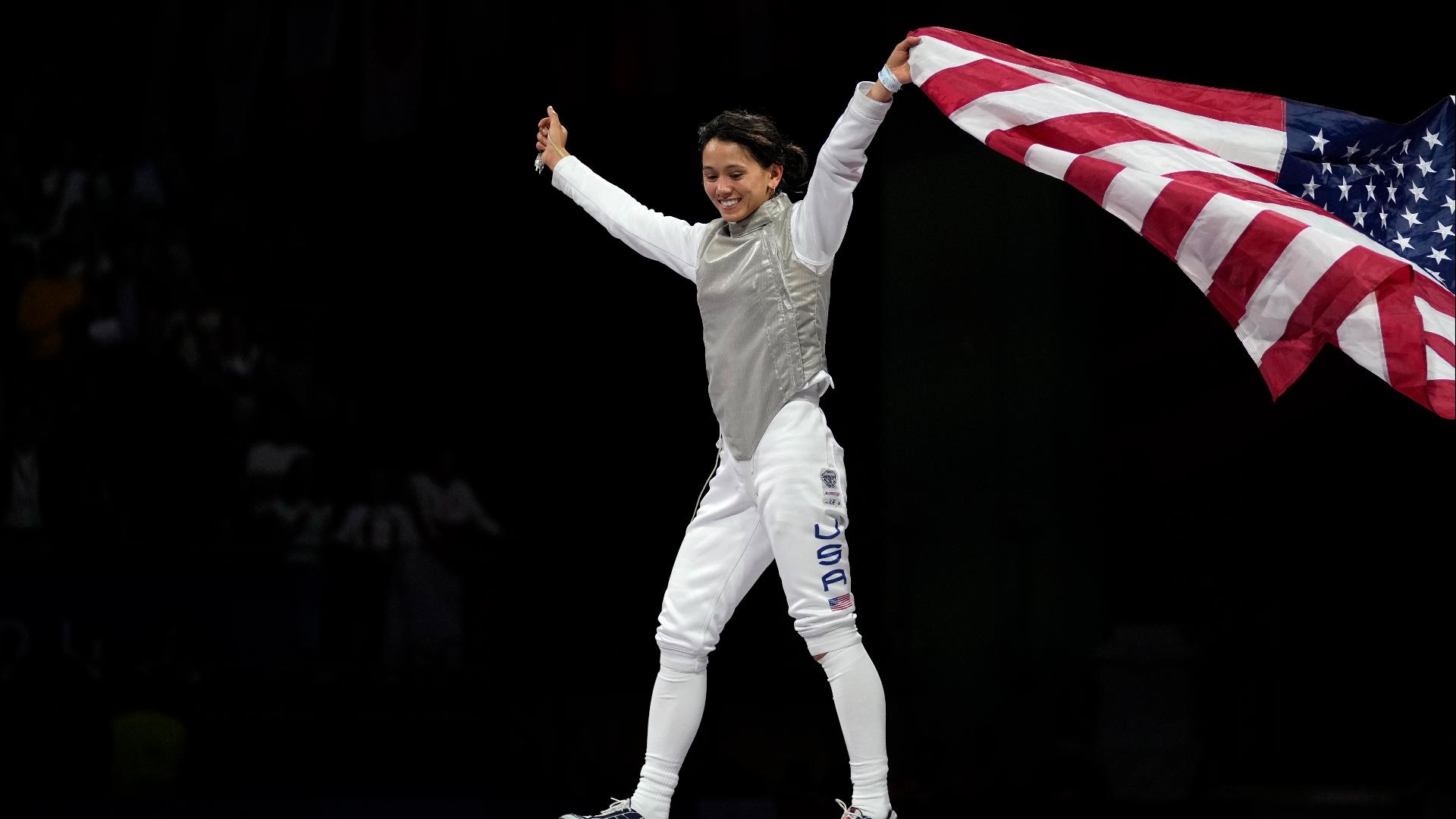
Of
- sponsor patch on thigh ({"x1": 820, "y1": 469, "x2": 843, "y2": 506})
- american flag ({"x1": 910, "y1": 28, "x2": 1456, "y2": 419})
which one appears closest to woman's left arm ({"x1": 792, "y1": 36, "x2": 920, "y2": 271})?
american flag ({"x1": 910, "y1": 28, "x2": 1456, "y2": 419})

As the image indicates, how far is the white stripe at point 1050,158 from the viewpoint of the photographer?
358 cm

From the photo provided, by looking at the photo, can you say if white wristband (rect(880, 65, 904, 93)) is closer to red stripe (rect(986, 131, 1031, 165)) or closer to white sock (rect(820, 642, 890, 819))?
red stripe (rect(986, 131, 1031, 165))

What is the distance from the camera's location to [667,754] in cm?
349

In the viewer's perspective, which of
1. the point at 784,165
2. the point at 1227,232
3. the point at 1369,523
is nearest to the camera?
the point at 1227,232

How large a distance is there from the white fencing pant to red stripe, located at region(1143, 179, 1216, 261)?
89cm

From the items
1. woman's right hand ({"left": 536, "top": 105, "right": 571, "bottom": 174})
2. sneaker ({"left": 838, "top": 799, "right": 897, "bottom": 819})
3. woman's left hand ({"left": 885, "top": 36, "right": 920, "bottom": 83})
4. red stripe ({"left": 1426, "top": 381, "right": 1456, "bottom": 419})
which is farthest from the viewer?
woman's right hand ({"left": 536, "top": 105, "right": 571, "bottom": 174})

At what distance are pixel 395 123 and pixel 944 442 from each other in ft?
10.4

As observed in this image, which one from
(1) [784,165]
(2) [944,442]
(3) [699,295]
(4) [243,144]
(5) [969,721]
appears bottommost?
(5) [969,721]

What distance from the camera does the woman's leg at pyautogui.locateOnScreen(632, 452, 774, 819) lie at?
3488 millimetres

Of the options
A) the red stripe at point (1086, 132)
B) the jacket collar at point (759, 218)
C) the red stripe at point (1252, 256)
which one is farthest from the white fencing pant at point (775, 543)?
the red stripe at point (1252, 256)

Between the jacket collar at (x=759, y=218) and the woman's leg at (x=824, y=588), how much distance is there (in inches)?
19.8

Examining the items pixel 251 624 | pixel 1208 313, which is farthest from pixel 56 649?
pixel 1208 313

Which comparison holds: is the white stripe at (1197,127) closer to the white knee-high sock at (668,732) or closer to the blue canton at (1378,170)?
the blue canton at (1378,170)

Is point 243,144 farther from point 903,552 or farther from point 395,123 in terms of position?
point 903,552
